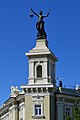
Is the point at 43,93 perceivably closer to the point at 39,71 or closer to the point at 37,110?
the point at 37,110

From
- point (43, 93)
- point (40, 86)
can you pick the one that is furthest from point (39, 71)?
Result: point (43, 93)

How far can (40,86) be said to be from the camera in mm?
67375

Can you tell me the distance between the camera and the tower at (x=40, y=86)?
67.2 m

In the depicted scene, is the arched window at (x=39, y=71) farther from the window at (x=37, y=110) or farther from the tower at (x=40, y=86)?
the window at (x=37, y=110)

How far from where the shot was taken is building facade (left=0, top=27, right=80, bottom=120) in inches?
2650

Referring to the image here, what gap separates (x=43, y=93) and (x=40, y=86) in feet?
3.19

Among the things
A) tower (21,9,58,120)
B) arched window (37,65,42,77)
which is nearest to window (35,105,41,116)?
tower (21,9,58,120)

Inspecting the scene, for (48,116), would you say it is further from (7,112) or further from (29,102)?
(7,112)

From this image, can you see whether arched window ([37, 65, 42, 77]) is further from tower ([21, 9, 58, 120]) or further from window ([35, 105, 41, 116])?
window ([35, 105, 41, 116])

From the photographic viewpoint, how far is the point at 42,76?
68.4m

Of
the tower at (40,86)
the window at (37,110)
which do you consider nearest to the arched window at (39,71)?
the tower at (40,86)

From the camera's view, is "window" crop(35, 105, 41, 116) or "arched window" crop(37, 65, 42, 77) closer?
"window" crop(35, 105, 41, 116)

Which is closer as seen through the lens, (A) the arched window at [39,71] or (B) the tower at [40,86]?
(B) the tower at [40,86]

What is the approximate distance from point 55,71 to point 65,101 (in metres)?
4.87
